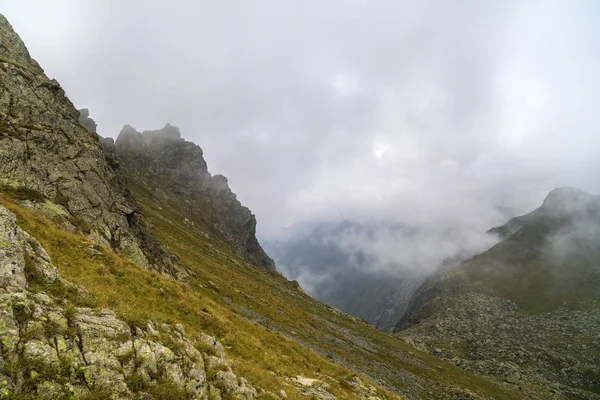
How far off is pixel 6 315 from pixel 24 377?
97.5 inches

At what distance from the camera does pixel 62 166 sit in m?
42.0

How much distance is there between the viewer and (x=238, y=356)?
22531 mm

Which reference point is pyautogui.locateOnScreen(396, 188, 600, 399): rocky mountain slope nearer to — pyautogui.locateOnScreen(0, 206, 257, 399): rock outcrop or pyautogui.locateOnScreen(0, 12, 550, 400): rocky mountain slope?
pyautogui.locateOnScreen(0, 12, 550, 400): rocky mountain slope

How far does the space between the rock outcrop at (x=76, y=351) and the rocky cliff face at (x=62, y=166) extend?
24.9 m

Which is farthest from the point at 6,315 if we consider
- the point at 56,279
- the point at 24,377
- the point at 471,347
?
the point at 471,347

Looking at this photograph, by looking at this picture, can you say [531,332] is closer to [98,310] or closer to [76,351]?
[98,310]

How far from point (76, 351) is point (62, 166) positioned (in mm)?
42251

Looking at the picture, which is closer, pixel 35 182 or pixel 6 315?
pixel 6 315

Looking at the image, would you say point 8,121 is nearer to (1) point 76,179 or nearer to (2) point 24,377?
(1) point 76,179

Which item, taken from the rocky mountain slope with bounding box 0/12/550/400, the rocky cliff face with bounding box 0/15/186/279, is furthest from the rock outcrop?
the rocky cliff face with bounding box 0/15/186/279

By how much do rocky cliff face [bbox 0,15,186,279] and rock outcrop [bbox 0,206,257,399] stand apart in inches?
982

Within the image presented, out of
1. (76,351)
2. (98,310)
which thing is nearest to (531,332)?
(98,310)

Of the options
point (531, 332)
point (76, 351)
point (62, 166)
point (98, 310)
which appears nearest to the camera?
point (76, 351)

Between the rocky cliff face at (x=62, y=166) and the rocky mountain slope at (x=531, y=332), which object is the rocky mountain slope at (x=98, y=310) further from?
the rocky mountain slope at (x=531, y=332)
